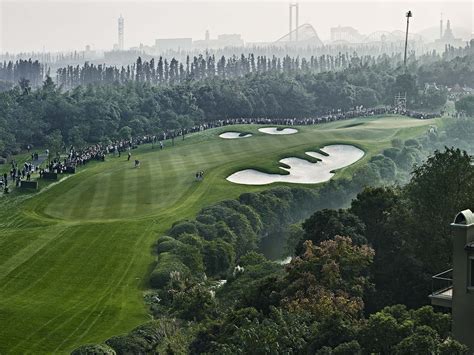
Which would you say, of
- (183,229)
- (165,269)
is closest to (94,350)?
(165,269)

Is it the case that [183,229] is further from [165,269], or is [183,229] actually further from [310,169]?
[310,169]

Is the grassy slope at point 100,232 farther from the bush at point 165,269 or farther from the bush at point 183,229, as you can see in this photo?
the bush at point 183,229

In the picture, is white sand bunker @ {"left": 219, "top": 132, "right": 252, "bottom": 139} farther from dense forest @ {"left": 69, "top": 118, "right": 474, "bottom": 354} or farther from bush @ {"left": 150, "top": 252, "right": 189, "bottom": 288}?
bush @ {"left": 150, "top": 252, "right": 189, "bottom": 288}

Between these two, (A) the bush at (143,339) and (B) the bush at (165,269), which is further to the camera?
(B) the bush at (165,269)

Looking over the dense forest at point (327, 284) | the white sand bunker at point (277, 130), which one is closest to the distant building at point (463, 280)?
the dense forest at point (327, 284)

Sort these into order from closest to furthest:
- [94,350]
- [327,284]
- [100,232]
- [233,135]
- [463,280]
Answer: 1. [463,280]
2. [94,350]
3. [327,284]
4. [100,232]
5. [233,135]

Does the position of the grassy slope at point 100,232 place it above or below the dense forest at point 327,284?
below
